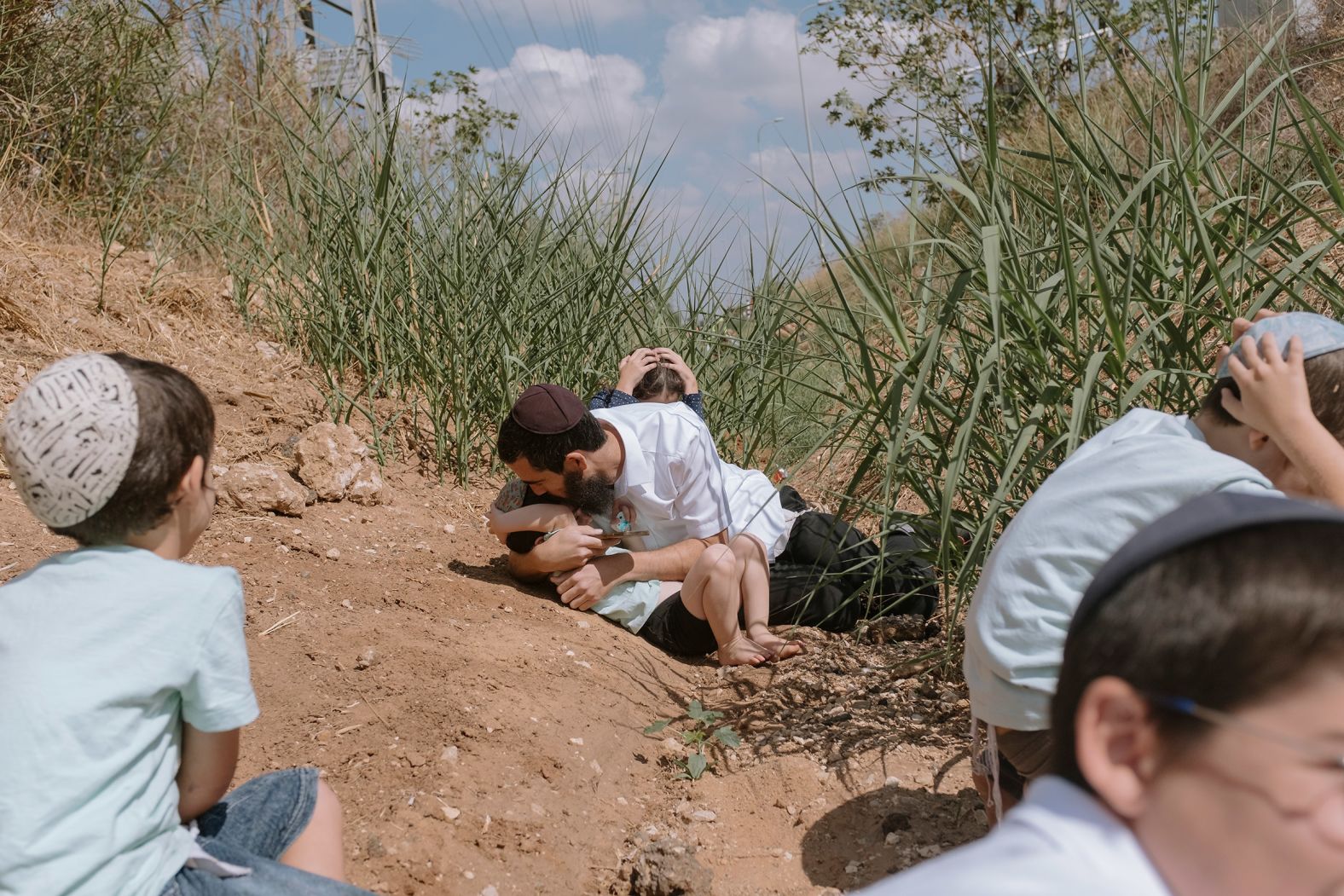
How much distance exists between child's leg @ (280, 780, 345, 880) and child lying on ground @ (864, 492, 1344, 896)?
1.05 m

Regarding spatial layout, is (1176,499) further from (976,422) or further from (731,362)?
(731,362)

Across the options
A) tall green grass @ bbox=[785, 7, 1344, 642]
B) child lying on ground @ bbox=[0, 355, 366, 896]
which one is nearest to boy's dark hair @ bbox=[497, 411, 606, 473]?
tall green grass @ bbox=[785, 7, 1344, 642]

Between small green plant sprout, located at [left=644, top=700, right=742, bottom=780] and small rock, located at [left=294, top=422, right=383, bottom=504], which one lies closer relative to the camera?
small green plant sprout, located at [left=644, top=700, right=742, bottom=780]

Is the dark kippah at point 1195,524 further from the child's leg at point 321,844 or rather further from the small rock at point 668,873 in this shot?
the small rock at point 668,873

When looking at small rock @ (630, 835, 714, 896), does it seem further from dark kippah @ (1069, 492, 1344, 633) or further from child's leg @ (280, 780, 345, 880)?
dark kippah @ (1069, 492, 1344, 633)

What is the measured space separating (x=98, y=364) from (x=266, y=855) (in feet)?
2.12

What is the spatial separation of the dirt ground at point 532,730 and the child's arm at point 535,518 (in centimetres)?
17

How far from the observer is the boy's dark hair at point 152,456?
1.25 m

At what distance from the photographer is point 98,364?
1.24 m

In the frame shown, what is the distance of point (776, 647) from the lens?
3.20 meters

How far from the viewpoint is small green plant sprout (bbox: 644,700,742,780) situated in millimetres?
2543

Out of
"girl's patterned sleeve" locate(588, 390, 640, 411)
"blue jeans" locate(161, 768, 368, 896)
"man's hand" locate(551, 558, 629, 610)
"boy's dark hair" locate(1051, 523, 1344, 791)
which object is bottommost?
"man's hand" locate(551, 558, 629, 610)

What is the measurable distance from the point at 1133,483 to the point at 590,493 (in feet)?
6.60

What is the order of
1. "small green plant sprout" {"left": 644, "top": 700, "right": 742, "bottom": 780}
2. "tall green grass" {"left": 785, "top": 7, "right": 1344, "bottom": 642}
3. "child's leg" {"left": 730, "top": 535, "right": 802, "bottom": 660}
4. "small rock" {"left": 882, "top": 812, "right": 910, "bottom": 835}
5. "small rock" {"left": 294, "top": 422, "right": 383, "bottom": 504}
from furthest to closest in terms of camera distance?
"small rock" {"left": 294, "top": 422, "right": 383, "bottom": 504} → "child's leg" {"left": 730, "top": 535, "right": 802, "bottom": 660} → "small green plant sprout" {"left": 644, "top": 700, "right": 742, "bottom": 780} → "small rock" {"left": 882, "top": 812, "right": 910, "bottom": 835} → "tall green grass" {"left": 785, "top": 7, "right": 1344, "bottom": 642}
